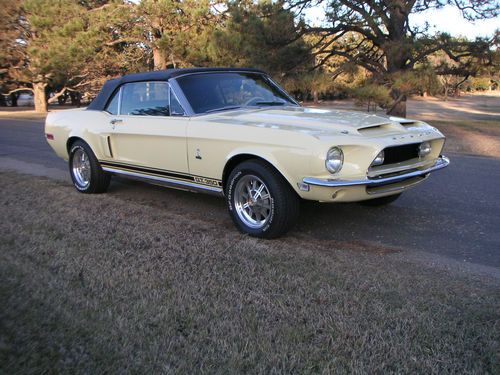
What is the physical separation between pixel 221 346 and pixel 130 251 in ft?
5.74

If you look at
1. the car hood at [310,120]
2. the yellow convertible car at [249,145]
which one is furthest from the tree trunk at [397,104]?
the car hood at [310,120]

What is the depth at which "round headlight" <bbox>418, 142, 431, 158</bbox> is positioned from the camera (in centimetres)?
472

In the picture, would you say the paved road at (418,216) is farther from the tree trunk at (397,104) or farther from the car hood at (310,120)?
the tree trunk at (397,104)

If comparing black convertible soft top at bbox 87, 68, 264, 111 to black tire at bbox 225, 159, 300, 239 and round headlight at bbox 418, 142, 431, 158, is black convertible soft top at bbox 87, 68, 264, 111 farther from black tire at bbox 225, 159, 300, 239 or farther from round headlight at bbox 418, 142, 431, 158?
round headlight at bbox 418, 142, 431, 158

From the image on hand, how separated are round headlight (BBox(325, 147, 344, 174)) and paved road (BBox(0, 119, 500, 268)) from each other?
858 mm

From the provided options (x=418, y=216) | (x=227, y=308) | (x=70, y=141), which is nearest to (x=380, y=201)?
(x=418, y=216)

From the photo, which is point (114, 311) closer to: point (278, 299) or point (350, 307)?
point (278, 299)

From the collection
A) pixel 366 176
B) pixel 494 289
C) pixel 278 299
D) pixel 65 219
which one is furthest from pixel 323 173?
pixel 65 219

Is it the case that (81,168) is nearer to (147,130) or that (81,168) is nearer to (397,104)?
(147,130)

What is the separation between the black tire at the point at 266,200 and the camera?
433cm

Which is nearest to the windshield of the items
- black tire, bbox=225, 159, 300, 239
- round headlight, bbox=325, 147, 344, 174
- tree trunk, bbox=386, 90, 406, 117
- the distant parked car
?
black tire, bbox=225, 159, 300, 239

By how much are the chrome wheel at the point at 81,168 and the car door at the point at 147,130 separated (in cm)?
71

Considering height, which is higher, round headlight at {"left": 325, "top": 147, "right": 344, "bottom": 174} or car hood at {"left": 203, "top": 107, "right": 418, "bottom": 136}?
car hood at {"left": 203, "top": 107, "right": 418, "bottom": 136}

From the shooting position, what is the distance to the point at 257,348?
2.65 m
